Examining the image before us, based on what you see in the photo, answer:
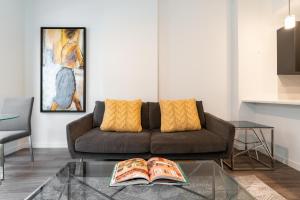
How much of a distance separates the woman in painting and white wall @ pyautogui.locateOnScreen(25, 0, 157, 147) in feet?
0.55

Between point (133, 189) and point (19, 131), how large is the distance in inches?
74.8

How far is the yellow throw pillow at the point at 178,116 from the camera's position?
2.61 m

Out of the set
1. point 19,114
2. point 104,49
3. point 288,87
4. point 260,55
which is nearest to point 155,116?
point 104,49

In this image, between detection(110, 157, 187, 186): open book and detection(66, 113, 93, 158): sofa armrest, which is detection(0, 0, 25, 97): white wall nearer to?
detection(66, 113, 93, 158): sofa armrest

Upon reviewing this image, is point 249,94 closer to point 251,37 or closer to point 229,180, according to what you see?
point 251,37

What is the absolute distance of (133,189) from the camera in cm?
149

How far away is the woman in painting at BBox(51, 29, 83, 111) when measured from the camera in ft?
11.1

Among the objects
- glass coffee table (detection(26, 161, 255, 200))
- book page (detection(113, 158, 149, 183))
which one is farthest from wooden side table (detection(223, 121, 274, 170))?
book page (detection(113, 158, 149, 183))

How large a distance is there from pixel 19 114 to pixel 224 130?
2.52 m

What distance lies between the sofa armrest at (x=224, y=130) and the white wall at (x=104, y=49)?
105 centimetres

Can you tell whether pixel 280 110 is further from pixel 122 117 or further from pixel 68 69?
pixel 68 69

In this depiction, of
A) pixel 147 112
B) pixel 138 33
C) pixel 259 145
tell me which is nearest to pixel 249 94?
pixel 259 145

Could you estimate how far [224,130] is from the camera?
7.49 feet

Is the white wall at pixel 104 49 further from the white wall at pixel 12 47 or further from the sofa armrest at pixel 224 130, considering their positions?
the sofa armrest at pixel 224 130
